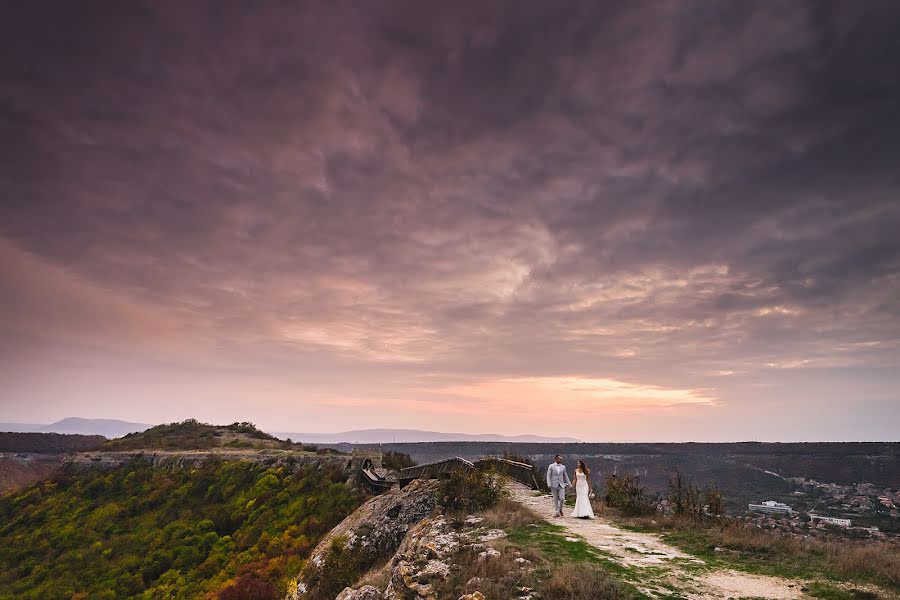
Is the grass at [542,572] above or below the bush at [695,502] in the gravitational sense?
below

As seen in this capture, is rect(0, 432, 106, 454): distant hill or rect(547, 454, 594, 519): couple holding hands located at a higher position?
rect(547, 454, 594, 519): couple holding hands

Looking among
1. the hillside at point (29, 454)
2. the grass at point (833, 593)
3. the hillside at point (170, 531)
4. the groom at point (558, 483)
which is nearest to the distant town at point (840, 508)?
the groom at point (558, 483)

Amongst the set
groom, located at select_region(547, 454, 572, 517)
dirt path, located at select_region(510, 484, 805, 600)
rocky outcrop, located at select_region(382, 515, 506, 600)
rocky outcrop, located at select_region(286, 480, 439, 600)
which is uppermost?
groom, located at select_region(547, 454, 572, 517)

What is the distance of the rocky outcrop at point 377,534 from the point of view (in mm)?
20641

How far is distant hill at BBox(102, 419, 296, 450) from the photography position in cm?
6450

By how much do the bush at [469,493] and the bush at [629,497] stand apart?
17.6 ft

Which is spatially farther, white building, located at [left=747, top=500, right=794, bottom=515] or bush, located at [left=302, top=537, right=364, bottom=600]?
white building, located at [left=747, top=500, right=794, bottom=515]

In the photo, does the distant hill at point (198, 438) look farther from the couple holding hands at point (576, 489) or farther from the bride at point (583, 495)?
the bride at point (583, 495)

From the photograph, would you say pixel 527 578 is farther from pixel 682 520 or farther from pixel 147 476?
pixel 147 476

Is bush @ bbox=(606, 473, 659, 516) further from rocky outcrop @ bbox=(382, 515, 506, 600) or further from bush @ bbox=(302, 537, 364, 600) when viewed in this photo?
bush @ bbox=(302, 537, 364, 600)

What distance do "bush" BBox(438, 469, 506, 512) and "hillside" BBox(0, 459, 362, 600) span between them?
11987 mm

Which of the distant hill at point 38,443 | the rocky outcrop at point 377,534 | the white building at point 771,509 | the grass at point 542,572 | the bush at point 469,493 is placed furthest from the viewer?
the distant hill at point 38,443

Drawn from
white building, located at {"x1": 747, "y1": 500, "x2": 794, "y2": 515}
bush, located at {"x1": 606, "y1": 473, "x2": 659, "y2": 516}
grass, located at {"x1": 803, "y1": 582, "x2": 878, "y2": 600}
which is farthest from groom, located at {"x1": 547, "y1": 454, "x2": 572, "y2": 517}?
white building, located at {"x1": 747, "y1": 500, "x2": 794, "y2": 515}

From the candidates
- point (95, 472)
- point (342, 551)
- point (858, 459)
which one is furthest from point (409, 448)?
point (342, 551)
